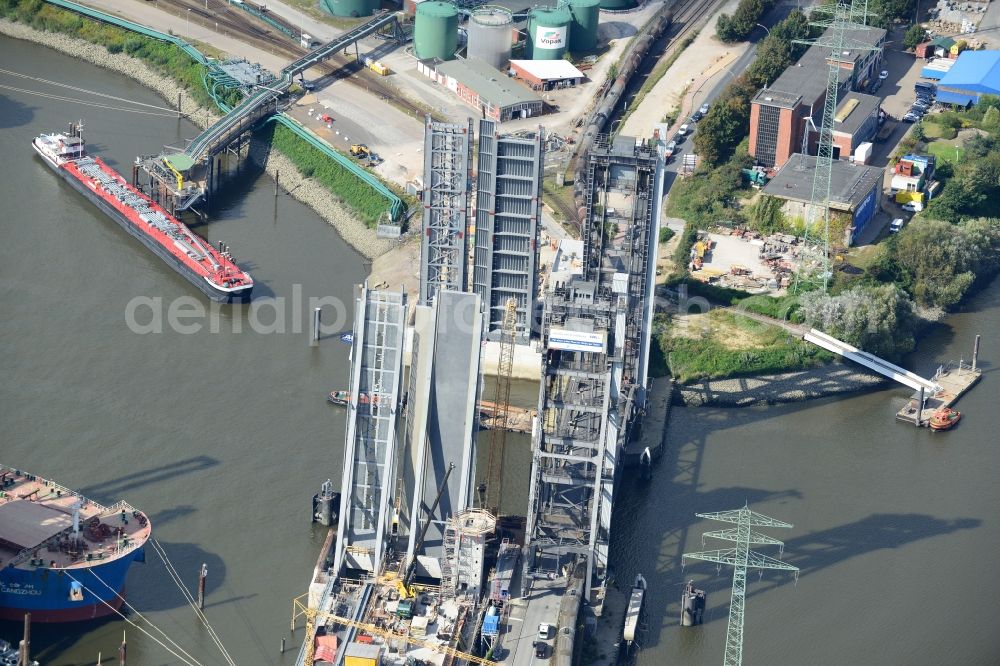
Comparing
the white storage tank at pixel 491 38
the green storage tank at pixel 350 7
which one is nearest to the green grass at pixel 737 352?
the white storage tank at pixel 491 38

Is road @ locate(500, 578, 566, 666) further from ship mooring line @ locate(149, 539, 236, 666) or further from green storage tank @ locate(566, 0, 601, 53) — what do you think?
green storage tank @ locate(566, 0, 601, 53)

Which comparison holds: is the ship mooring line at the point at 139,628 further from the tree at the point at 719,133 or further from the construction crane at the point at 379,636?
the tree at the point at 719,133

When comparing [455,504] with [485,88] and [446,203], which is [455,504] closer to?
[446,203]

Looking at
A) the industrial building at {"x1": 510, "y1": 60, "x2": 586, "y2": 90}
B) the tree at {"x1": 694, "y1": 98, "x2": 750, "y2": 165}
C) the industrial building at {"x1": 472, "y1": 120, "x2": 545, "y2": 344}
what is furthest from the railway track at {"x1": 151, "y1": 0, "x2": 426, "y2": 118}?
the industrial building at {"x1": 472, "y1": 120, "x2": 545, "y2": 344}

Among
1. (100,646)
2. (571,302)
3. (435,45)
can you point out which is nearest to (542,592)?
(571,302)

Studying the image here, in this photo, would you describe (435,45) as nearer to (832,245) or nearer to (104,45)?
(104,45)

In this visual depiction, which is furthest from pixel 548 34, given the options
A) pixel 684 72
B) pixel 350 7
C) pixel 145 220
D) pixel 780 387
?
pixel 780 387
